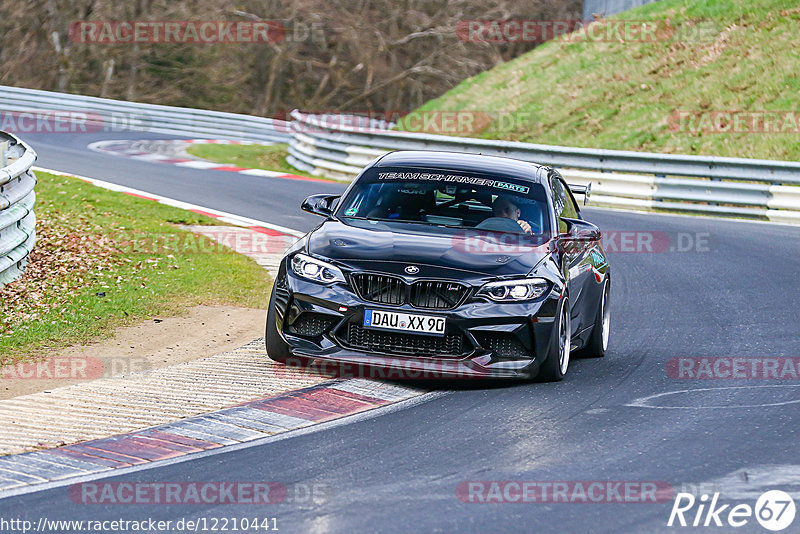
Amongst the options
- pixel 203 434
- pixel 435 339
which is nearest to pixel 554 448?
pixel 435 339

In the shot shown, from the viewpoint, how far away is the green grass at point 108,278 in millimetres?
9758

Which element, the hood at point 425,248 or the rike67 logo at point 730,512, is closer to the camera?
the rike67 logo at point 730,512

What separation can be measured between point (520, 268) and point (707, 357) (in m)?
2.20

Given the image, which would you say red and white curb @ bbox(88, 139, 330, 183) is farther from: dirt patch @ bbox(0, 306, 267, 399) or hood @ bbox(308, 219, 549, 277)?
hood @ bbox(308, 219, 549, 277)

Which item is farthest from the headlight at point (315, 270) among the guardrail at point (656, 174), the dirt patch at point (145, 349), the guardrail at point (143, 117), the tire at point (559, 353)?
the guardrail at point (143, 117)

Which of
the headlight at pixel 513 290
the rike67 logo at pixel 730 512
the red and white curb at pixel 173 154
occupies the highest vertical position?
the headlight at pixel 513 290

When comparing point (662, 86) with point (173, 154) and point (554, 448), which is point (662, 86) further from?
point (554, 448)

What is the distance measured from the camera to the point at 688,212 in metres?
21.0

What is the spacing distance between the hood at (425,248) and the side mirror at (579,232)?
14.1 inches

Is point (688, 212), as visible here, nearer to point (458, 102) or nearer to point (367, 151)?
point (367, 151)

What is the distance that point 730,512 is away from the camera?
5477 mm

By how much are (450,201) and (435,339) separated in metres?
1.72

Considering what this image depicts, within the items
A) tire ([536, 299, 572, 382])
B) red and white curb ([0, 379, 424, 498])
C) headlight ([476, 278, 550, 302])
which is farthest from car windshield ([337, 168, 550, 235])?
red and white curb ([0, 379, 424, 498])

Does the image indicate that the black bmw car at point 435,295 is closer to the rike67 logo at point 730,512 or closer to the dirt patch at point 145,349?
the dirt patch at point 145,349
